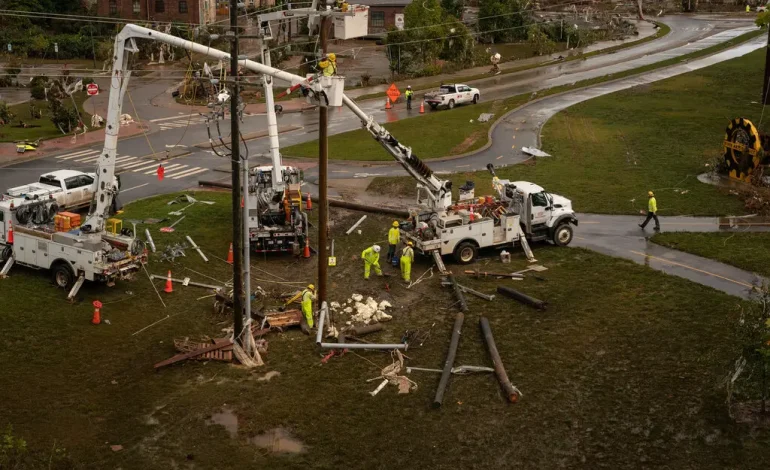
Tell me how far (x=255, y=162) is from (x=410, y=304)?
22383 millimetres

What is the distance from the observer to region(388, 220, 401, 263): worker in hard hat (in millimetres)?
32625

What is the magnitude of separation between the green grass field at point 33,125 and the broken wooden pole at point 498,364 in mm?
37540

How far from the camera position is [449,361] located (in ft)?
81.6

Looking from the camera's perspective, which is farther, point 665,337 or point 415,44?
point 415,44

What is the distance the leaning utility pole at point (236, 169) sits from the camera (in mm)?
23109

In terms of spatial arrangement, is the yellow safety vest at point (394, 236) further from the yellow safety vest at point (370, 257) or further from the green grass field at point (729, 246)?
the green grass field at point (729, 246)

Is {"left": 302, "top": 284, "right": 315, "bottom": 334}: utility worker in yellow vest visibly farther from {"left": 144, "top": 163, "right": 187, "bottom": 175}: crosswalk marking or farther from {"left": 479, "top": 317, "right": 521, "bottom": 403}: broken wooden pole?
{"left": 144, "top": 163, "right": 187, "bottom": 175}: crosswalk marking

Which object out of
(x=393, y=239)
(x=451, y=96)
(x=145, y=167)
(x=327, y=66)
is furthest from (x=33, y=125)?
(x=327, y=66)

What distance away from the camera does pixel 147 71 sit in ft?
257

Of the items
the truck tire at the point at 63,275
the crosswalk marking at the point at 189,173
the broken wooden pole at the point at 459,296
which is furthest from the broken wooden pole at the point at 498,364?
the crosswalk marking at the point at 189,173

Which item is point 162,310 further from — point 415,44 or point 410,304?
point 415,44

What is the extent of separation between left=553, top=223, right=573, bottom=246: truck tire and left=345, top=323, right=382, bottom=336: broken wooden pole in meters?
10.7

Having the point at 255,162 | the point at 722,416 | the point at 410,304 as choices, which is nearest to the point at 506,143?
the point at 255,162

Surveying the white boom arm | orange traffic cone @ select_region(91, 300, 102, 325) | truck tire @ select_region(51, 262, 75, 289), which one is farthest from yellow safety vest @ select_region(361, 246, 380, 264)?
truck tire @ select_region(51, 262, 75, 289)
